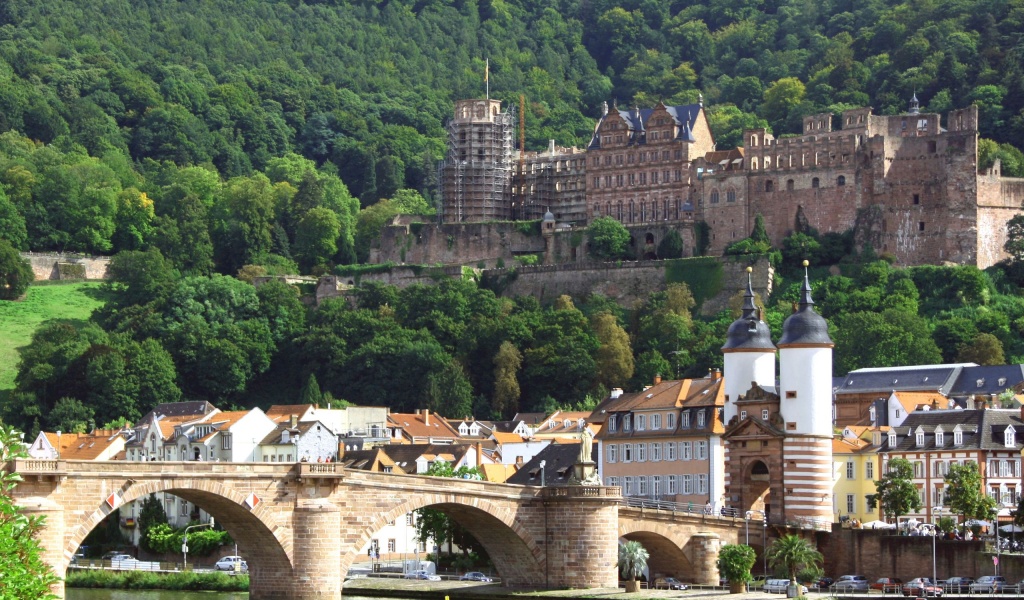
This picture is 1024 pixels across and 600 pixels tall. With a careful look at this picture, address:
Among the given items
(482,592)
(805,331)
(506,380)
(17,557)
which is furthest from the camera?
(506,380)

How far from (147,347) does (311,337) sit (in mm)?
9879

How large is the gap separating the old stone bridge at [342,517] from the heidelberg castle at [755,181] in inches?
2313

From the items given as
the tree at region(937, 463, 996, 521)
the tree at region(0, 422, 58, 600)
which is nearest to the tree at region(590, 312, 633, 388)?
the tree at region(937, 463, 996, 521)

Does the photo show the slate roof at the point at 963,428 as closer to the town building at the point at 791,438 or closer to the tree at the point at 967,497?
the tree at the point at 967,497

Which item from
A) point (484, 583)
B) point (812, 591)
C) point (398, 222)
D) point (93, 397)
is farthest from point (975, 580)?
point (398, 222)

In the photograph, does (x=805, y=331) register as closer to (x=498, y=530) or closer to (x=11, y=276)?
(x=498, y=530)

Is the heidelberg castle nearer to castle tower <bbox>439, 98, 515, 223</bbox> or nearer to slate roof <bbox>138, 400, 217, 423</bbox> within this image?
castle tower <bbox>439, 98, 515, 223</bbox>

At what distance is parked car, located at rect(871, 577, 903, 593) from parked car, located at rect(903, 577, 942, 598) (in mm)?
340

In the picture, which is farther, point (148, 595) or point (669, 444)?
point (669, 444)

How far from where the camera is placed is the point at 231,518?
229ft

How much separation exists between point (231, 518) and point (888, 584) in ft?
67.3

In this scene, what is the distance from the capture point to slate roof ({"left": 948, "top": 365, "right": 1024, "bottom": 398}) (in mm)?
106000

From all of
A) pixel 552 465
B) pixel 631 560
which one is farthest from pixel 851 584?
pixel 552 465

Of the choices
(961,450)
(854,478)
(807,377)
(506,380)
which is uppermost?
(506,380)
